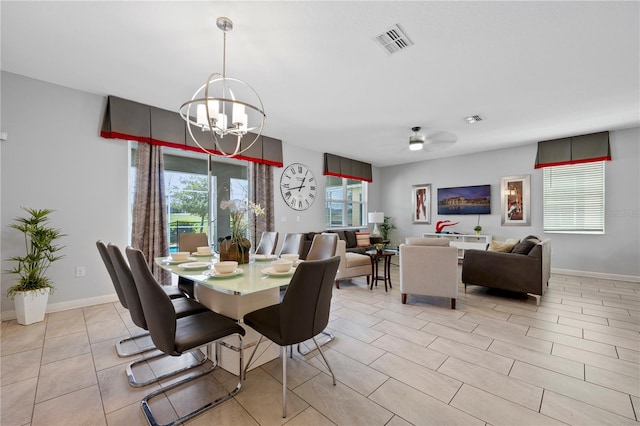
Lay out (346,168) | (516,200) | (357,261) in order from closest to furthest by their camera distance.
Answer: (357,261)
(516,200)
(346,168)

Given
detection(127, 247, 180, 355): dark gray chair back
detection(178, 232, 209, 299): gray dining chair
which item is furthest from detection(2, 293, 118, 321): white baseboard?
detection(127, 247, 180, 355): dark gray chair back

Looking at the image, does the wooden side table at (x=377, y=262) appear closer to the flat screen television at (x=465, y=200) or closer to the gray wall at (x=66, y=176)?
the flat screen television at (x=465, y=200)

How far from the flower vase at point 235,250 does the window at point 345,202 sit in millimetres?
4227

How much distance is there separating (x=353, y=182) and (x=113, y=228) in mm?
5362

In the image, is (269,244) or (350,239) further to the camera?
(350,239)

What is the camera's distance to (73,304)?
3.24 metres

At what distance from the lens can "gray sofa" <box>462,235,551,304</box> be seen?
3.45 metres

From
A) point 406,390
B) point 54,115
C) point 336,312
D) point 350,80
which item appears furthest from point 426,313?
point 54,115

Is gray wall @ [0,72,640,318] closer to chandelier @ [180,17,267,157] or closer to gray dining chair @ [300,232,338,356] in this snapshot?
chandelier @ [180,17,267,157]

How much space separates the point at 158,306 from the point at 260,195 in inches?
146

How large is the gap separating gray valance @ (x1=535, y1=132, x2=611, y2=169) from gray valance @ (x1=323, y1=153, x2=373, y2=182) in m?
3.64

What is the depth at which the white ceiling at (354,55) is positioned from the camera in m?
1.99

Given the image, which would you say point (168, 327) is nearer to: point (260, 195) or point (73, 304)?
point (73, 304)

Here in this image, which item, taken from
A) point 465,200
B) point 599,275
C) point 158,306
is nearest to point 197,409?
point 158,306
